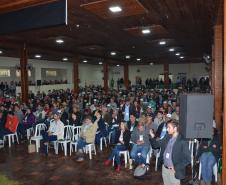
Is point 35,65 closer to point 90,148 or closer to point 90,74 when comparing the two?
point 90,74

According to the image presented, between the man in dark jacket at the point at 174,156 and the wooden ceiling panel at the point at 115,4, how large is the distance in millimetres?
2776

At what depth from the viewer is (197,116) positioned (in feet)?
12.8

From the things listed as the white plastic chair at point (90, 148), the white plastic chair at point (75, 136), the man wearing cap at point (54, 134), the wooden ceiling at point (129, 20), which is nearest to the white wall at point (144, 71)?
the wooden ceiling at point (129, 20)

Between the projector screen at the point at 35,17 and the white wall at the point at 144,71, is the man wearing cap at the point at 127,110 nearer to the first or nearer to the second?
the projector screen at the point at 35,17

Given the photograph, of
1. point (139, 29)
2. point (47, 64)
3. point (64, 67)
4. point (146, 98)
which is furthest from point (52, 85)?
point (139, 29)

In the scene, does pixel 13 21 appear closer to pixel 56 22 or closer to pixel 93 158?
pixel 56 22

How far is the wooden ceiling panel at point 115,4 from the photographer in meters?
5.55

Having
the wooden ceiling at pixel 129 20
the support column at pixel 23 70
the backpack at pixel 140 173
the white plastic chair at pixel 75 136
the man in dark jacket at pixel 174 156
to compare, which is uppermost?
the wooden ceiling at pixel 129 20

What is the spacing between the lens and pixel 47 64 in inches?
867

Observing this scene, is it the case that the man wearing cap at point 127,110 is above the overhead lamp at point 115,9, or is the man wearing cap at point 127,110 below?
below

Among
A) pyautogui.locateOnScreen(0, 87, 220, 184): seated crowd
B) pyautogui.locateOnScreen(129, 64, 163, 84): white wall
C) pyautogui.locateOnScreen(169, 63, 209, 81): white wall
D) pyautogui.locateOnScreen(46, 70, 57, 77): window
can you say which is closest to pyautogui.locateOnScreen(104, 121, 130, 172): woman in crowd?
pyautogui.locateOnScreen(0, 87, 220, 184): seated crowd

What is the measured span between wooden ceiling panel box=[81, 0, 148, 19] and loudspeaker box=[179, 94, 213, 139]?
102 inches

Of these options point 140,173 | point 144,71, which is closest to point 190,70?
point 144,71

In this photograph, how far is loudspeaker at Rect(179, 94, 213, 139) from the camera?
3.87 m
